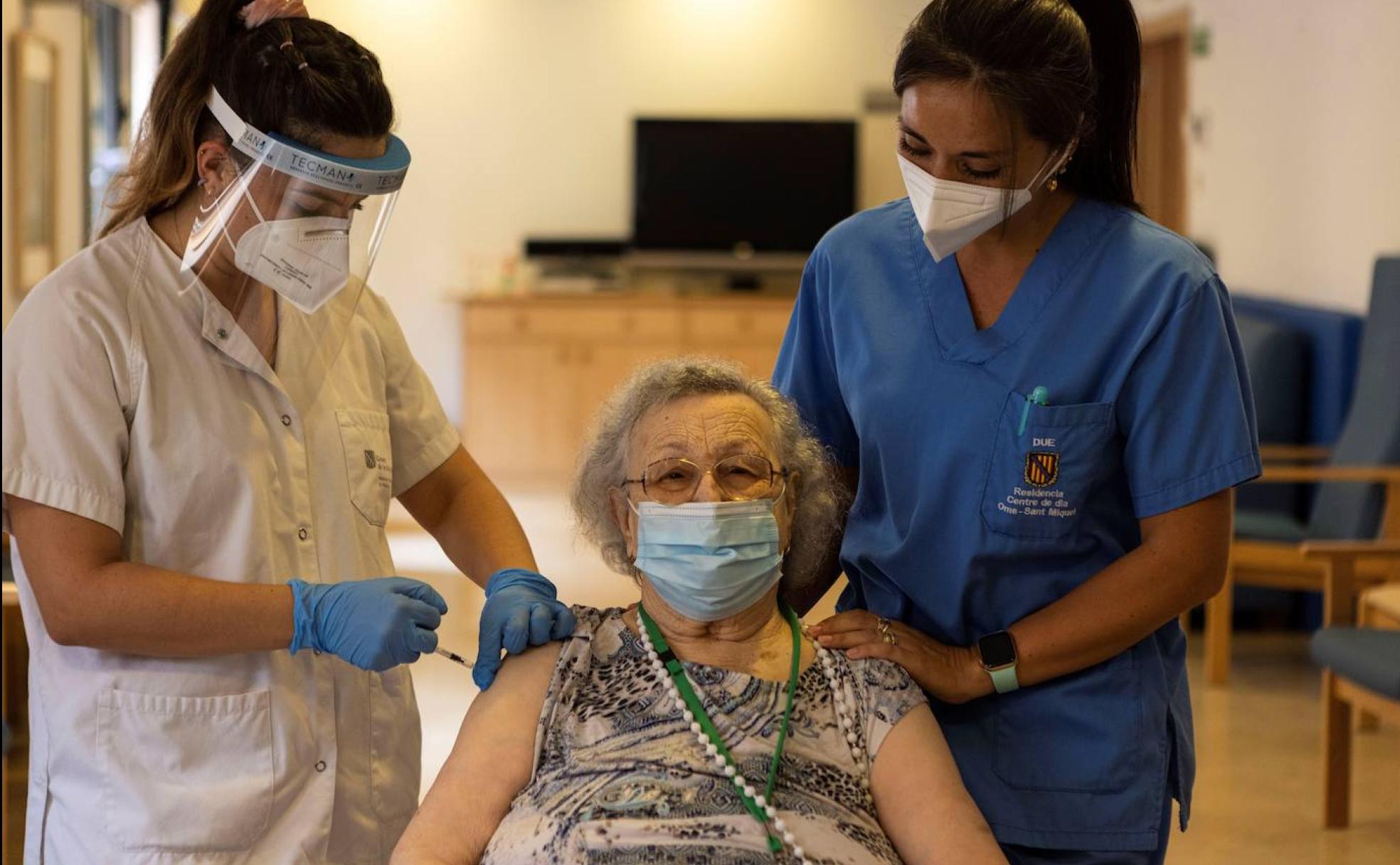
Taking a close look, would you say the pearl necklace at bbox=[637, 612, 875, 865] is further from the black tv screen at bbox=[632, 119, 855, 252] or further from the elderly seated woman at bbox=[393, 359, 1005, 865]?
the black tv screen at bbox=[632, 119, 855, 252]

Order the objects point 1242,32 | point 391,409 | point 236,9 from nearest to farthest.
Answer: point 236,9, point 391,409, point 1242,32

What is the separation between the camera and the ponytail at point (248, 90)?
60.0 inches

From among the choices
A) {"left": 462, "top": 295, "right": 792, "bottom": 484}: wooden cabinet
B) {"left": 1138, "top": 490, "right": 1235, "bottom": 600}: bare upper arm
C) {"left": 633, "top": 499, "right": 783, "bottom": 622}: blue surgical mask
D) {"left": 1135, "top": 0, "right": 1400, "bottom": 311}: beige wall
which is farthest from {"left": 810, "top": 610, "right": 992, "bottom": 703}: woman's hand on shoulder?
{"left": 462, "top": 295, "right": 792, "bottom": 484}: wooden cabinet

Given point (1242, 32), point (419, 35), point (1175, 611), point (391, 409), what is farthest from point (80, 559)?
point (1242, 32)

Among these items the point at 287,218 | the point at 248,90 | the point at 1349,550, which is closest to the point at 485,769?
the point at 287,218

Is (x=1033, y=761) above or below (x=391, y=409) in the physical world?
below

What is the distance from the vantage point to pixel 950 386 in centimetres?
166

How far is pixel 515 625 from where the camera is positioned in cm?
166

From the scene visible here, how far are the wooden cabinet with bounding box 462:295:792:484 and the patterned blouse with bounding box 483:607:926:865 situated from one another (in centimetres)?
591

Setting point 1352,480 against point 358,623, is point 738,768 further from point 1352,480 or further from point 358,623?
point 1352,480

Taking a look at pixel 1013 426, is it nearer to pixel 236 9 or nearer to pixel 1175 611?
pixel 1175 611

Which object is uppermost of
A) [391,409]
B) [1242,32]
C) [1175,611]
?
[1242,32]

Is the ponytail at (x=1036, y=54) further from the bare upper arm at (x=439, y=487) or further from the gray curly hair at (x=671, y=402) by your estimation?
the bare upper arm at (x=439, y=487)

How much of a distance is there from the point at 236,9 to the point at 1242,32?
526 cm
